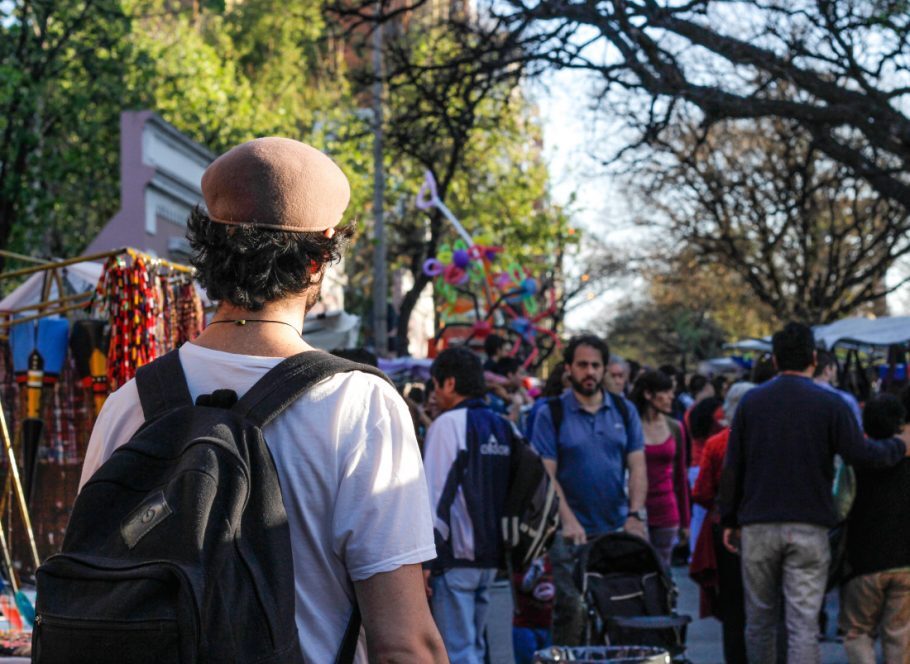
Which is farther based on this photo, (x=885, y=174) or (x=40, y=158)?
(x=40, y=158)

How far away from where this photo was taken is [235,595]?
1969 millimetres

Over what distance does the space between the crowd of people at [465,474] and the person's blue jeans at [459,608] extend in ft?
0.03

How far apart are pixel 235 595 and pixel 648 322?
63088 mm

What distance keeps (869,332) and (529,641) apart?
10.2 metres

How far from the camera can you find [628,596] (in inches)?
258

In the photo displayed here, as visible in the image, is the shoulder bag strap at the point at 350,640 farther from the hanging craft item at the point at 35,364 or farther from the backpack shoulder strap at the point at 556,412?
the backpack shoulder strap at the point at 556,412

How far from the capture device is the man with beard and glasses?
734cm

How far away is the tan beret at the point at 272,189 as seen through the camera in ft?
7.60

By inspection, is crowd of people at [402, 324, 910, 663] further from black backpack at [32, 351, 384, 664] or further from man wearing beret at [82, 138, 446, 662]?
black backpack at [32, 351, 384, 664]

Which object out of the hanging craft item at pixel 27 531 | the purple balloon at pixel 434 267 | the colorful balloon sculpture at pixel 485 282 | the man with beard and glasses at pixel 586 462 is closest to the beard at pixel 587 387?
the man with beard and glasses at pixel 586 462

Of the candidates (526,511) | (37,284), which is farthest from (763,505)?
(37,284)

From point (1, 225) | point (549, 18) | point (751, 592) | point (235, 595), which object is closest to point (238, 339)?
point (235, 595)

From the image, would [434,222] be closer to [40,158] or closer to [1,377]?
[40,158]

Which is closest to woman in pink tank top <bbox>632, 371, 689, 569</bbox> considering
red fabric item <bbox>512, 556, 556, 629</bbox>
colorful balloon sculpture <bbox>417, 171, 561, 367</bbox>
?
red fabric item <bbox>512, 556, 556, 629</bbox>
